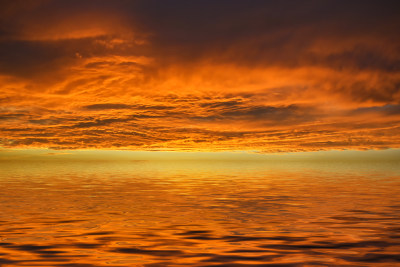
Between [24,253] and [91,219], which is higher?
[91,219]

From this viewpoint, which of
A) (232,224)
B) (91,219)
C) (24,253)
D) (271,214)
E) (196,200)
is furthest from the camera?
(196,200)

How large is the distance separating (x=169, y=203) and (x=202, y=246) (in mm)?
12447

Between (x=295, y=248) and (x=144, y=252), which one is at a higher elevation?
(x=144, y=252)

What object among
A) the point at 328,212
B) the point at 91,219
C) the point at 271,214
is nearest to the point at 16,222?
the point at 91,219

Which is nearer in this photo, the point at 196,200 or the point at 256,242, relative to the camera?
the point at 256,242

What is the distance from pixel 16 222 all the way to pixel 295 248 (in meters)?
13.1

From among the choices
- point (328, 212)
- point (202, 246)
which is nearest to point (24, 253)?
point (202, 246)

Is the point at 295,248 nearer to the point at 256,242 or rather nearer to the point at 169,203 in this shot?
the point at 256,242

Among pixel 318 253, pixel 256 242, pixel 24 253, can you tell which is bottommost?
pixel 318 253

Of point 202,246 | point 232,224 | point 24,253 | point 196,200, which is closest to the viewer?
point 24,253

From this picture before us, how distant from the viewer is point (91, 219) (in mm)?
18891

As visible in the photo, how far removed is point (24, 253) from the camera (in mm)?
12148

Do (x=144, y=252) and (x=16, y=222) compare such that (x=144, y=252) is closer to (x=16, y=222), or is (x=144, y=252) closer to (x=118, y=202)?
(x=16, y=222)

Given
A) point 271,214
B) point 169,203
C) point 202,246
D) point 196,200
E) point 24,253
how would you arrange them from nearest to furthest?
point 24,253, point 202,246, point 271,214, point 169,203, point 196,200
